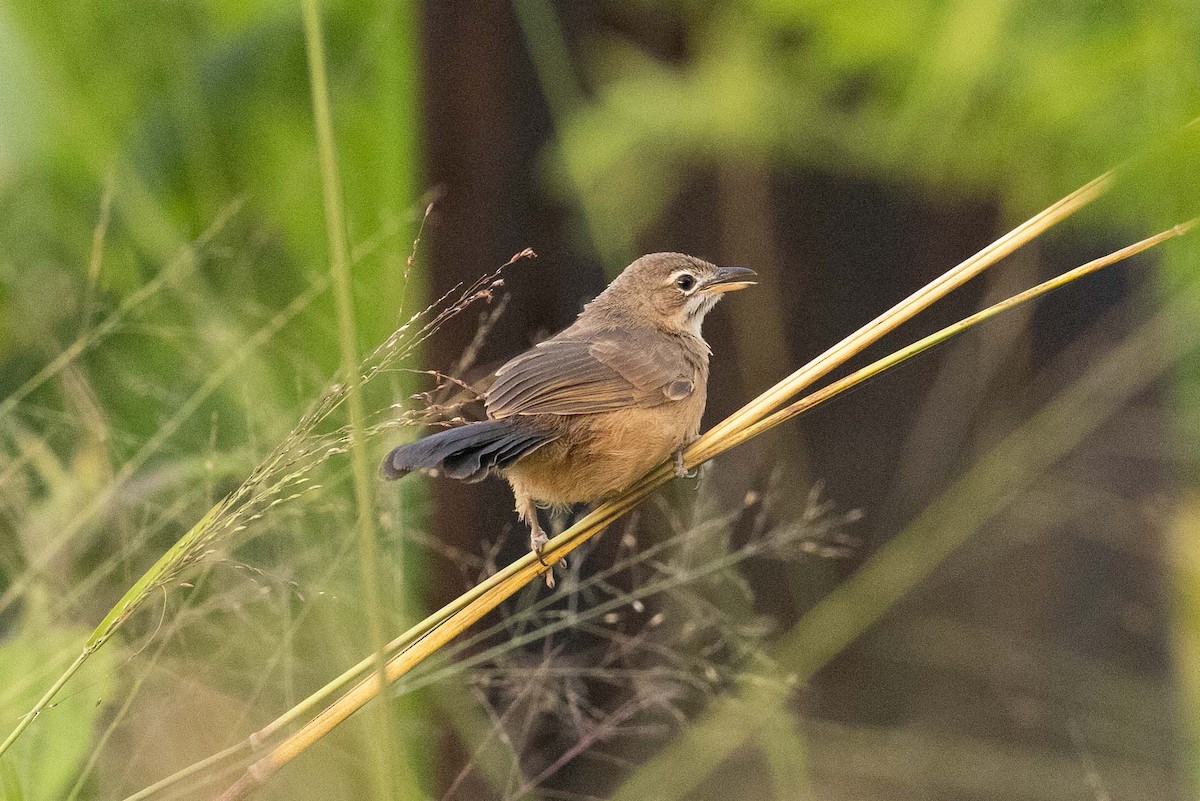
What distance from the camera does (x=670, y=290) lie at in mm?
2506

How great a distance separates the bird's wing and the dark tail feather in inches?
6.1

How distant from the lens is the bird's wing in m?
1.89

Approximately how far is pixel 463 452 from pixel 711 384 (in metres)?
2.03

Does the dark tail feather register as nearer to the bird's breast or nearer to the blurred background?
the bird's breast

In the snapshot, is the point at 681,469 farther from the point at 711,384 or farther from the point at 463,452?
the point at 711,384

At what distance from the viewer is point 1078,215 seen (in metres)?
3.00

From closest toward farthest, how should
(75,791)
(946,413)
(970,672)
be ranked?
1. (75,791)
2. (946,413)
3. (970,672)

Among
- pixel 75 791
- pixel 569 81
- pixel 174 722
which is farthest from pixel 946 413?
pixel 75 791

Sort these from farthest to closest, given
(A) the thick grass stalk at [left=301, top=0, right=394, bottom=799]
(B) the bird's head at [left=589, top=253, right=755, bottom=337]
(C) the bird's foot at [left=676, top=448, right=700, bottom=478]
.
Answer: (B) the bird's head at [left=589, top=253, right=755, bottom=337], (C) the bird's foot at [left=676, top=448, right=700, bottom=478], (A) the thick grass stalk at [left=301, top=0, right=394, bottom=799]

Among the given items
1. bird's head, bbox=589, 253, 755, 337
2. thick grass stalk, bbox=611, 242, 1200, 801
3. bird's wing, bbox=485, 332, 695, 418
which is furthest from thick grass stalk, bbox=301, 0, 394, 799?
thick grass stalk, bbox=611, 242, 1200, 801

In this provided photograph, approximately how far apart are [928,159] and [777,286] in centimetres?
82

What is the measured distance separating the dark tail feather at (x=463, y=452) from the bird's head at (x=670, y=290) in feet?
2.73

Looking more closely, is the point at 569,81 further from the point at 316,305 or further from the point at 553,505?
the point at 553,505

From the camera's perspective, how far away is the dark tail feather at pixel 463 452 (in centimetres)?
141
